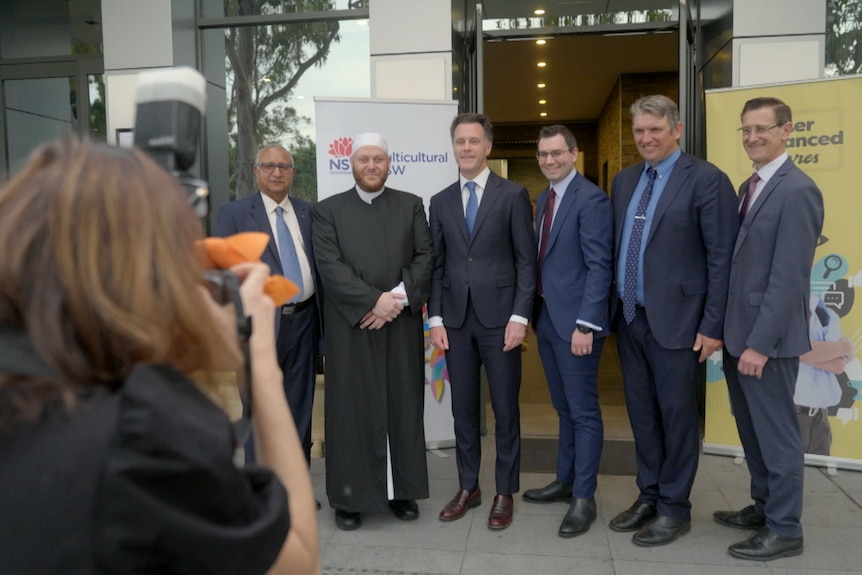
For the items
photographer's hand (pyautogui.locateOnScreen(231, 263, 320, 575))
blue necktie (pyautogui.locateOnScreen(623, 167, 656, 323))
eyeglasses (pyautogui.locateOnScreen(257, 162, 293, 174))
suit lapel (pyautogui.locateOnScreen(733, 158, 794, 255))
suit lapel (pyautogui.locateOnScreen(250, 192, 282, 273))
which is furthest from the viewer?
eyeglasses (pyautogui.locateOnScreen(257, 162, 293, 174))

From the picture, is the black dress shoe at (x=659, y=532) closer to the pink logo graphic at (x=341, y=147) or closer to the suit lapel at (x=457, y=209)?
the suit lapel at (x=457, y=209)

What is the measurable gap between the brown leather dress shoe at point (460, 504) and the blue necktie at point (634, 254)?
120 cm

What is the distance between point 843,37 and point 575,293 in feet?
9.63

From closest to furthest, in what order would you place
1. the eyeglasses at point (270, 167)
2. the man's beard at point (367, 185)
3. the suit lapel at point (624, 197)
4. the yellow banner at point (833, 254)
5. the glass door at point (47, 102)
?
the suit lapel at point (624, 197) < the man's beard at point (367, 185) < the eyeglasses at point (270, 167) < the yellow banner at point (833, 254) < the glass door at point (47, 102)

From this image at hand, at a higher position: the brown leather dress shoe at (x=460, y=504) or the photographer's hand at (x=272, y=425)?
the photographer's hand at (x=272, y=425)

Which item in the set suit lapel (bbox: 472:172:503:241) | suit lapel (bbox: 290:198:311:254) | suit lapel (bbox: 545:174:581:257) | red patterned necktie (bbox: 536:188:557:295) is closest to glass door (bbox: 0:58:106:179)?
suit lapel (bbox: 290:198:311:254)

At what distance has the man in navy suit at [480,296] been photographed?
3.52m

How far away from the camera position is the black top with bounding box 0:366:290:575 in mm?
784

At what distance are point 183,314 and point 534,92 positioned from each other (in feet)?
39.6

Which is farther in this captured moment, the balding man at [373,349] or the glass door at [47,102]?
the glass door at [47,102]

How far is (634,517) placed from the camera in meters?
3.46

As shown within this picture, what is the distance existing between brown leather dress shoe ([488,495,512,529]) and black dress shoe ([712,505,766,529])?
100 cm

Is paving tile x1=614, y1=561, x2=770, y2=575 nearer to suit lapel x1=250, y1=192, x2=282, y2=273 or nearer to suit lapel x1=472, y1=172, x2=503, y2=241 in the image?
suit lapel x1=472, y1=172, x2=503, y2=241

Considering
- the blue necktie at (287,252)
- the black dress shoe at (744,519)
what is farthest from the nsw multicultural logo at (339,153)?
the black dress shoe at (744,519)
